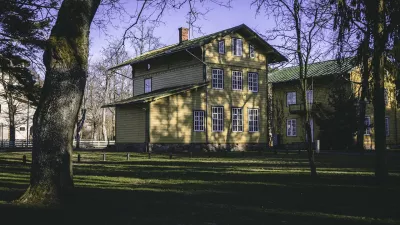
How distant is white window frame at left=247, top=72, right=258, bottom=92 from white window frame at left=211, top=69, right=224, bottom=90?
2727 millimetres

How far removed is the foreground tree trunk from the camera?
7.88m

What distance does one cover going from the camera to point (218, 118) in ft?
Result: 108

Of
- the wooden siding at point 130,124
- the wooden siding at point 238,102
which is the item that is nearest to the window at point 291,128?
the wooden siding at point 238,102

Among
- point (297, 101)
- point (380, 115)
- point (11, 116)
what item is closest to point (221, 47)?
point (297, 101)

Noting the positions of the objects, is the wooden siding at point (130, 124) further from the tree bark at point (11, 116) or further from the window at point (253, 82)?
the tree bark at point (11, 116)

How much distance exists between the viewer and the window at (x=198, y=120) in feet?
104

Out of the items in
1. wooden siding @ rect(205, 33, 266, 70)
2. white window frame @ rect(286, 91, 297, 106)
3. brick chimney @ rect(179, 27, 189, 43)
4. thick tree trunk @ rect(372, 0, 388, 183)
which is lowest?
thick tree trunk @ rect(372, 0, 388, 183)

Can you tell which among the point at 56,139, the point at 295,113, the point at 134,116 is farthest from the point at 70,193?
the point at 295,113

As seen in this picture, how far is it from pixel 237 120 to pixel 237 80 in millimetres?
3199

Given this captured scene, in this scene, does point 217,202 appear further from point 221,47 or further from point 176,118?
point 221,47

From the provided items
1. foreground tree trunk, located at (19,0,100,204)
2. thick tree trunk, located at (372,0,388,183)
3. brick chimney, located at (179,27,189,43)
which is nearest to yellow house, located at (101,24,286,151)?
brick chimney, located at (179,27,189,43)

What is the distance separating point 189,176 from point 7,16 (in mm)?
8903

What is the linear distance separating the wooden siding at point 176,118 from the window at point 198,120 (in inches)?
11.0

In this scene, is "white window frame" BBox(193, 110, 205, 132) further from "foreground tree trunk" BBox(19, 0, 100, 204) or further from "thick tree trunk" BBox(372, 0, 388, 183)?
"foreground tree trunk" BBox(19, 0, 100, 204)
